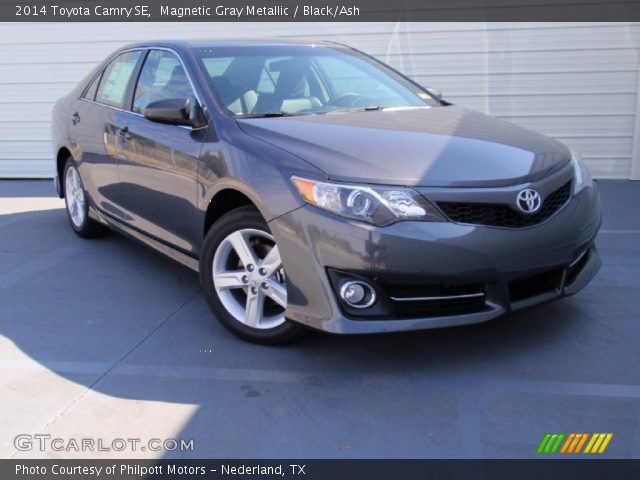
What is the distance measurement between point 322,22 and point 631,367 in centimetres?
616

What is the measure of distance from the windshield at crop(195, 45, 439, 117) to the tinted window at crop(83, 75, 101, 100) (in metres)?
1.49

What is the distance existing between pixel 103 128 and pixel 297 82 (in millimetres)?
1552

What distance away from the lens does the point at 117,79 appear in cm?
530

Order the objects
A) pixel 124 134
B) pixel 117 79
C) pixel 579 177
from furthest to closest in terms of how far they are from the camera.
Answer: pixel 117 79 → pixel 124 134 → pixel 579 177

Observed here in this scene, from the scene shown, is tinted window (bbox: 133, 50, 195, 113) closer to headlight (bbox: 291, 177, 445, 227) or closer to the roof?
the roof

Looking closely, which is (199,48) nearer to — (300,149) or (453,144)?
(300,149)

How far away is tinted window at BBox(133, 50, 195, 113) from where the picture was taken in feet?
14.4

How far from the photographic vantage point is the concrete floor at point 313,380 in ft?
9.53

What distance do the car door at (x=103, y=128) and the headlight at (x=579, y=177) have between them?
2.83m
